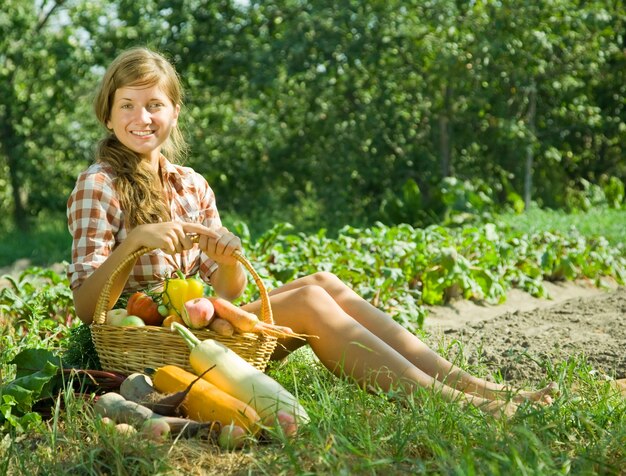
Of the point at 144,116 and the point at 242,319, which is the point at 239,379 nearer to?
the point at 242,319

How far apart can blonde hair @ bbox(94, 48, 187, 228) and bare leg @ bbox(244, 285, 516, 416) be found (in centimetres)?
60

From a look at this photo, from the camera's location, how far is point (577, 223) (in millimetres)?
8883

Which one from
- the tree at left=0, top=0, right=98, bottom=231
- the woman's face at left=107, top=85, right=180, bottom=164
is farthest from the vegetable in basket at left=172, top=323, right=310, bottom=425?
the tree at left=0, top=0, right=98, bottom=231

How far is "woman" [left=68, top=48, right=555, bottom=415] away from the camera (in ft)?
10.2

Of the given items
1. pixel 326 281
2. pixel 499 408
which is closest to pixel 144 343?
pixel 326 281

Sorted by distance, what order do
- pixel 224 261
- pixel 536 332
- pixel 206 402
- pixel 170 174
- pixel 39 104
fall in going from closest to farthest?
pixel 206 402, pixel 224 261, pixel 170 174, pixel 536 332, pixel 39 104

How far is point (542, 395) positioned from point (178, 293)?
128 cm

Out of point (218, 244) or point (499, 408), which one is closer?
point (499, 408)

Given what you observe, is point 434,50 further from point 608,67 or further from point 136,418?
point 136,418

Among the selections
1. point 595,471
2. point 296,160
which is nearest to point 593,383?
point 595,471

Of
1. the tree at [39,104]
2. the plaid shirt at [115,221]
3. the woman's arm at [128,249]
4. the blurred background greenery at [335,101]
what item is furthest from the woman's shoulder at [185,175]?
the tree at [39,104]

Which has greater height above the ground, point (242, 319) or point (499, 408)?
point (242, 319)

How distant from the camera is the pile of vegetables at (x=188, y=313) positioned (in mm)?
3004

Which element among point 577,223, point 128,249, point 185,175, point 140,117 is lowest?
point 577,223
